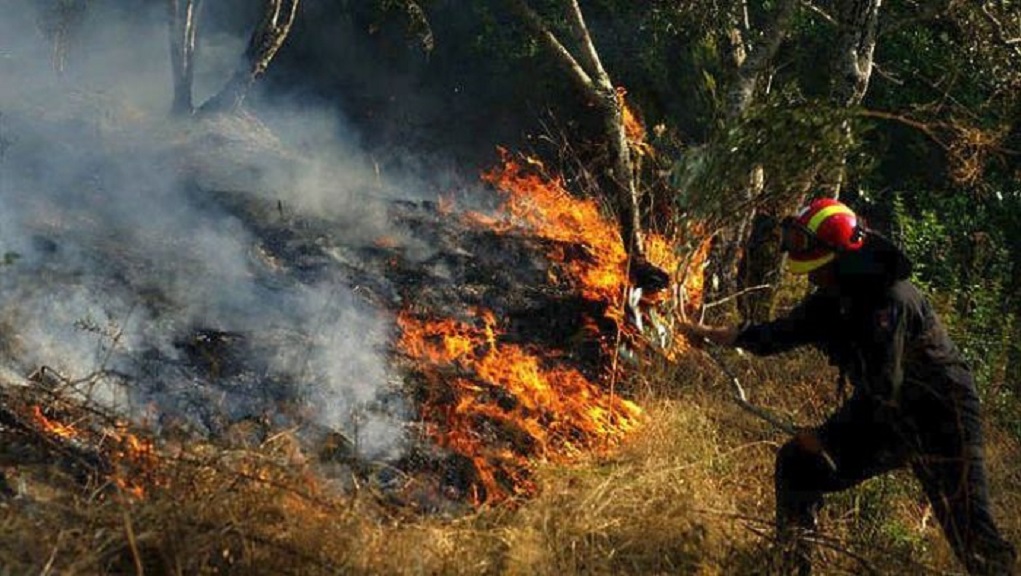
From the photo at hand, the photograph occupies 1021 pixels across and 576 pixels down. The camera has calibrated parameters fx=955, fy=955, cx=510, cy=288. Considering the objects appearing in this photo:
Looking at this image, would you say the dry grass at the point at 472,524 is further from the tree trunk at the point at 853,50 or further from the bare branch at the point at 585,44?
the bare branch at the point at 585,44

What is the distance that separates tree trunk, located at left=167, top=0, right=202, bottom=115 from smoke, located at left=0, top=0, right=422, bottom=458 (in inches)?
15.5

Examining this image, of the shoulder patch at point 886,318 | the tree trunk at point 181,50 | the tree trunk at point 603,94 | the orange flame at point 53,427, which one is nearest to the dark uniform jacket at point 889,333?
the shoulder patch at point 886,318

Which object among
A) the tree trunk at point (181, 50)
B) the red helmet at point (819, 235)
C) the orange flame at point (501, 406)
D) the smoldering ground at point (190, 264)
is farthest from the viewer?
the tree trunk at point (181, 50)

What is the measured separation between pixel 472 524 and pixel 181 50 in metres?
9.47

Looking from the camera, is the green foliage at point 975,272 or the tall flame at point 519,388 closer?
the tall flame at point 519,388

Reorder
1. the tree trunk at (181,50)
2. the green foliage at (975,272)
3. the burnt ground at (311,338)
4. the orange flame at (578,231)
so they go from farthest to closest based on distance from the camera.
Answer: the tree trunk at (181,50) < the orange flame at (578,231) < the green foliage at (975,272) < the burnt ground at (311,338)

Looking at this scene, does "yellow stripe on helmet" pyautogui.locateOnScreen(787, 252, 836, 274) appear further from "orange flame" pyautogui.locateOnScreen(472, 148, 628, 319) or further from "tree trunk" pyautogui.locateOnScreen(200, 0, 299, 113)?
"tree trunk" pyautogui.locateOnScreen(200, 0, 299, 113)

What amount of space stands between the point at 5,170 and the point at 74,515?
5.97 m

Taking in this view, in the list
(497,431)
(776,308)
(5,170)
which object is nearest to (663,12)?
(776,308)

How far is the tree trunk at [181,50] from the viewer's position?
12469 mm

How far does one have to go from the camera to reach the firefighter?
14.2 ft

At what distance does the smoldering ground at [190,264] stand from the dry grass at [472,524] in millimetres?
612

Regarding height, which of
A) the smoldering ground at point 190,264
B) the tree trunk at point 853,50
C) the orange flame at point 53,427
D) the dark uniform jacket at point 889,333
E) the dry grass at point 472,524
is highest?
the tree trunk at point 853,50

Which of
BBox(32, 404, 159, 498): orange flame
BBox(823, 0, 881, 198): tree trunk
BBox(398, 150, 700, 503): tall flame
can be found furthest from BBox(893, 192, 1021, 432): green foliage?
BBox(32, 404, 159, 498): orange flame
